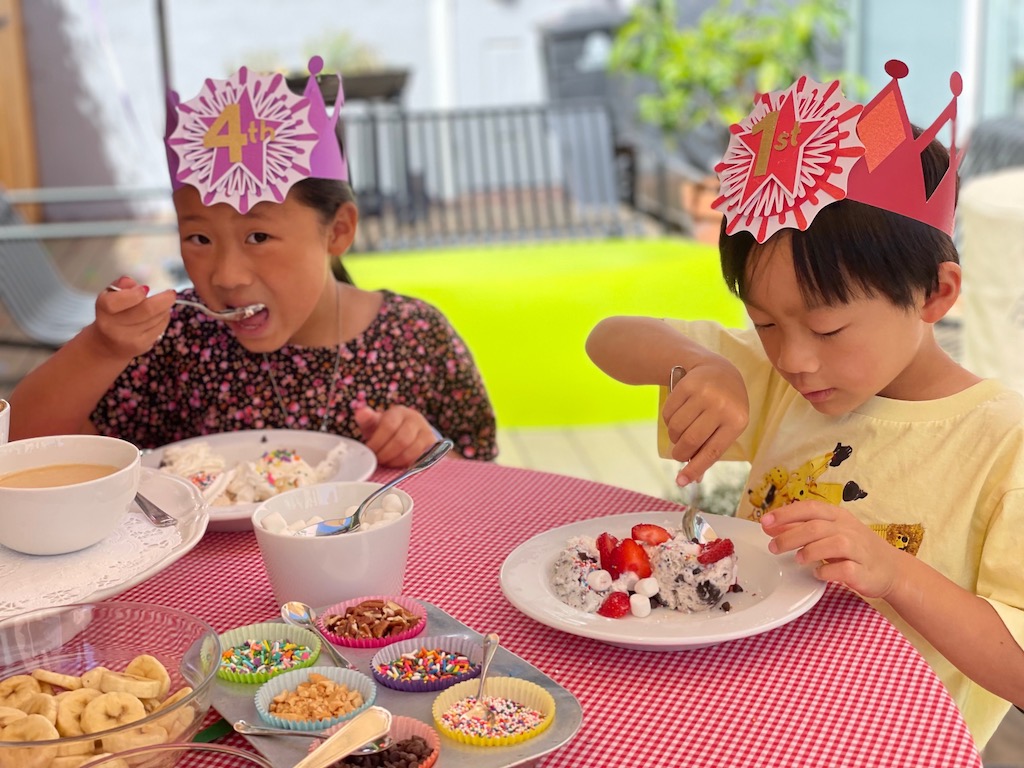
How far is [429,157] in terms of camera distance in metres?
5.99

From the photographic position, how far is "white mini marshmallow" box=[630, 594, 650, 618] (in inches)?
39.7

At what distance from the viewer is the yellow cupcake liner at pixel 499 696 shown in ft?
2.62

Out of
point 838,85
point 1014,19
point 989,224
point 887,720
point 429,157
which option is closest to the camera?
point 887,720

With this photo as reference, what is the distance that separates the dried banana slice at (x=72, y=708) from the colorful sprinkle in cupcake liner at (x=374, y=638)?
199 mm

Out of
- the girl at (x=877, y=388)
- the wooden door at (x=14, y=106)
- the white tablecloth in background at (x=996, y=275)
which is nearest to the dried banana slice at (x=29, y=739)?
the girl at (x=877, y=388)

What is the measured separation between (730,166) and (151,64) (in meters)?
8.60

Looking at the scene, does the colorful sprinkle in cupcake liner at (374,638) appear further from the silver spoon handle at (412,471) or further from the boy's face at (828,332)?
the boy's face at (828,332)

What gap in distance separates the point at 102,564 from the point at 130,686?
18 centimetres

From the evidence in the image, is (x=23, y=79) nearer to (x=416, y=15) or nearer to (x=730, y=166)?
(x=416, y=15)

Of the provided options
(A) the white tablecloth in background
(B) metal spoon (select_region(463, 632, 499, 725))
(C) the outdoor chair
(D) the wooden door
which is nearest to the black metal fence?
(C) the outdoor chair

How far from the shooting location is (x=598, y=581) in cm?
103

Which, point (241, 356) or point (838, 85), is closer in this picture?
point (838, 85)

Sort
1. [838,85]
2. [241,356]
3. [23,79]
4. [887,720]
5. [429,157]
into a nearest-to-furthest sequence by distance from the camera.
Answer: [887,720]
[838,85]
[241,356]
[429,157]
[23,79]

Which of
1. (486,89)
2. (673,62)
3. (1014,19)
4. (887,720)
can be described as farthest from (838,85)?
(486,89)
